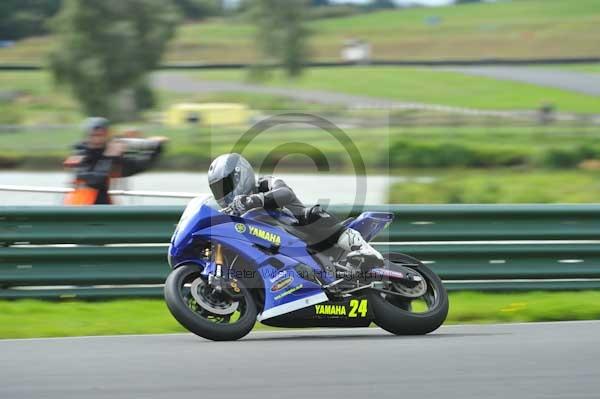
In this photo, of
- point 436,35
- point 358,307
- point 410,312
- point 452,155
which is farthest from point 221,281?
point 436,35

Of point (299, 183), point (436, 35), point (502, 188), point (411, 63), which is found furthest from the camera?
point (436, 35)

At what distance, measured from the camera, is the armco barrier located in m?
8.72

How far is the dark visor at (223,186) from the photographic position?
6988 mm

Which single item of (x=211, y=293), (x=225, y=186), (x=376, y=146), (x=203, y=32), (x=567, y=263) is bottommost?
(x=203, y=32)

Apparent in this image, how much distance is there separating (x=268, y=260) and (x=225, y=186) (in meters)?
0.59

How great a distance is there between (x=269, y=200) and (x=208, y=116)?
3278cm

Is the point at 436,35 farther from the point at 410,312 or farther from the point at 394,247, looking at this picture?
the point at 410,312

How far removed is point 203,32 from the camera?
7606 cm

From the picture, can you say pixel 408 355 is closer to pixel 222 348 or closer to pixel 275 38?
pixel 222 348

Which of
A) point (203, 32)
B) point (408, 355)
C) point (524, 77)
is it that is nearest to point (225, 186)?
point (408, 355)

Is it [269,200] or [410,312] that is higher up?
[269,200]

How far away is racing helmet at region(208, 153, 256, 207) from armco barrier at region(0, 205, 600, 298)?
181cm

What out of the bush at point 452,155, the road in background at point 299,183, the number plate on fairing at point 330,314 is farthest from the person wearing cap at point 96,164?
the bush at point 452,155

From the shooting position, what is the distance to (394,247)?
884cm
